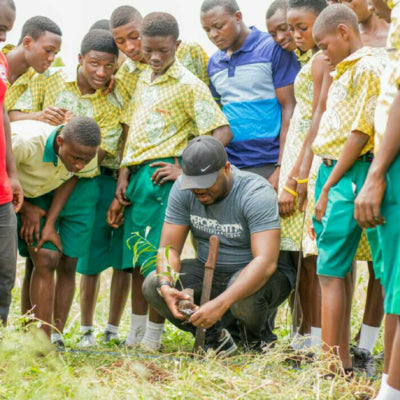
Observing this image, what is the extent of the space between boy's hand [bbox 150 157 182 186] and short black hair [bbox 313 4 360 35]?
1.56 meters

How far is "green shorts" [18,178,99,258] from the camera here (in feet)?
18.7

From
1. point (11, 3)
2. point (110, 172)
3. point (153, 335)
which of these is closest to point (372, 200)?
point (153, 335)

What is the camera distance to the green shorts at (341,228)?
4125 mm

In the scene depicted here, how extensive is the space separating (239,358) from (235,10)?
2685 millimetres

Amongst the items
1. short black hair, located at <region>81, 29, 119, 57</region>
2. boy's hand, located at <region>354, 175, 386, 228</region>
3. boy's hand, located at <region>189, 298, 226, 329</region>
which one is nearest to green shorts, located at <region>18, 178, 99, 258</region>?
short black hair, located at <region>81, 29, 119, 57</region>

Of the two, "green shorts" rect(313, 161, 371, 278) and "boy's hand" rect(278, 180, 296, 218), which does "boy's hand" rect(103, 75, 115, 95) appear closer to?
"boy's hand" rect(278, 180, 296, 218)

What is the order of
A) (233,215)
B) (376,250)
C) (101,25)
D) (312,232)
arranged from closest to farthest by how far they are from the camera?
(376,250)
(312,232)
(233,215)
(101,25)

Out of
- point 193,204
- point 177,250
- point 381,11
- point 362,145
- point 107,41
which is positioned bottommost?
point 177,250

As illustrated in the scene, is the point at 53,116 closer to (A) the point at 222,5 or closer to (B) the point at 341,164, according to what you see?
(A) the point at 222,5

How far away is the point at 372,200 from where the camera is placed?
3.10 meters

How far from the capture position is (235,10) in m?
5.77

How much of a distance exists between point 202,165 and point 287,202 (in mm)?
703

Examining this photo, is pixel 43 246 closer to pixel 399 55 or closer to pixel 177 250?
pixel 177 250

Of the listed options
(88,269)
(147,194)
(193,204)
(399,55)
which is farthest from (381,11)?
(88,269)
